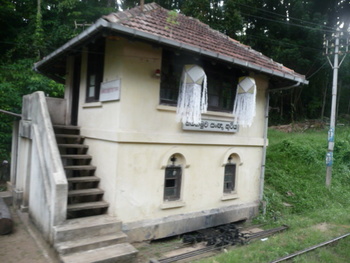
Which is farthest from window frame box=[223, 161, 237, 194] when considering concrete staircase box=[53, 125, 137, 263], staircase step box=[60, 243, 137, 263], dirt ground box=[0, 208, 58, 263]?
dirt ground box=[0, 208, 58, 263]

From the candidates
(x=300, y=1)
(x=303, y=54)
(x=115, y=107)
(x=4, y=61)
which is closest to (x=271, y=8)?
(x=300, y=1)

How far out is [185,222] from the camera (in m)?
7.58

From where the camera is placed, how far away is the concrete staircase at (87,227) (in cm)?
536

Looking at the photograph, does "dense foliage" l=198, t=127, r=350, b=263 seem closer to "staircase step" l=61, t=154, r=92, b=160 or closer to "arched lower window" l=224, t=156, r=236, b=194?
"arched lower window" l=224, t=156, r=236, b=194

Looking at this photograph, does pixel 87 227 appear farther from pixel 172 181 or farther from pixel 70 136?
pixel 70 136

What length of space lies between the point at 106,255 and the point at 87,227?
2.37ft

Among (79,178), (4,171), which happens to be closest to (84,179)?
(79,178)

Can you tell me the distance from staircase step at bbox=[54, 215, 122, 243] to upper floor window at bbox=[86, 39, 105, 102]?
3.22 meters

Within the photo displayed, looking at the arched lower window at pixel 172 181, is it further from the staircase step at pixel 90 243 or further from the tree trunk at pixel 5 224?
the tree trunk at pixel 5 224

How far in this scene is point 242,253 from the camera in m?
6.18

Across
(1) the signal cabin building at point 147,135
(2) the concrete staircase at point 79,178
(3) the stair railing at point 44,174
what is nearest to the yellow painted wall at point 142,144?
(1) the signal cabin building at point 147,135

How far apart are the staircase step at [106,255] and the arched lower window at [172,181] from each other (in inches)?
79.6

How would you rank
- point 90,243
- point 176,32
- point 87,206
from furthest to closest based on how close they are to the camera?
1. point 176,32
2. point 87,206
3. point 90,243

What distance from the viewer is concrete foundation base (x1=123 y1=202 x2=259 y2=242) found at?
672cm
